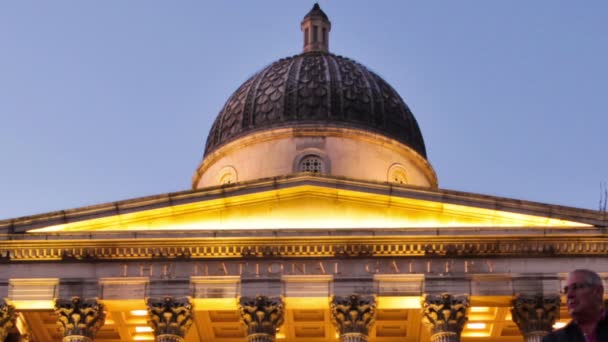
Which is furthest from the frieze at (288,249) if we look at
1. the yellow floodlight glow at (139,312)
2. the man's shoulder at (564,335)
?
the man's shoulder at (564,335)

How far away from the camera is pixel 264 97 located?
50000 millimetres

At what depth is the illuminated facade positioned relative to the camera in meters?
33.5

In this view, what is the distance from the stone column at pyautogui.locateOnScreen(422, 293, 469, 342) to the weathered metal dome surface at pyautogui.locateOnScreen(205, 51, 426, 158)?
15.1 metres

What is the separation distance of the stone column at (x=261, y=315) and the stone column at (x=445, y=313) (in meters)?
4.66

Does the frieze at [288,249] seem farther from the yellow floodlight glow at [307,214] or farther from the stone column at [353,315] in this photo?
the stone column at [353,315]

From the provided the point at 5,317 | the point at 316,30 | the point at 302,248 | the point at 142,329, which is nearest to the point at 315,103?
the point at 316,30

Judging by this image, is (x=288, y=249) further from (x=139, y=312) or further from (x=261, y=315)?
(x=139, y=312)

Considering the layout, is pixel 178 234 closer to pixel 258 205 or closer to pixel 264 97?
pixel 258 205

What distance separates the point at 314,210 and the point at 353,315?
424cm

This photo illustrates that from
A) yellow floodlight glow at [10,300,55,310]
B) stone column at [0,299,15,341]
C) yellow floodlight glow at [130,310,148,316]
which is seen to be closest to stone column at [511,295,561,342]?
yellow floodlight glow at [130,310,148,316]

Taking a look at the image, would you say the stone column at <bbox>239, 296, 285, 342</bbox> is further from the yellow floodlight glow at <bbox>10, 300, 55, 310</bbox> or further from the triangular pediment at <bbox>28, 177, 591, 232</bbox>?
the yellow floodlight glow at <bbox>10, 300, 55, 310</bbox>

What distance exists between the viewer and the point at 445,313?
3322cm

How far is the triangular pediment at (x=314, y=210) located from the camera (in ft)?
115

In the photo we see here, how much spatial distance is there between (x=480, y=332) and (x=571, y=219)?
18.5 ft
